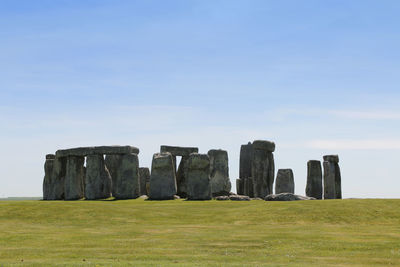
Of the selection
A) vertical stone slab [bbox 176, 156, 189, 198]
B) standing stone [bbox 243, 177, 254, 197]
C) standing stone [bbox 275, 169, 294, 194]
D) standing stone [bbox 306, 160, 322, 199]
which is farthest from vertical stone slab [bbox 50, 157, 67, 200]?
standing stone [bbox 306, 160, 322, 199]

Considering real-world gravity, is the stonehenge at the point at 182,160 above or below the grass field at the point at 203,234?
above

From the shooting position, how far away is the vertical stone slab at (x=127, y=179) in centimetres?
4284

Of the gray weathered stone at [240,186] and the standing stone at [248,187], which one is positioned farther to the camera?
the gray weathered stone at [240,186]

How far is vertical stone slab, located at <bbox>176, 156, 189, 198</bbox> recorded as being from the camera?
46.0 metres

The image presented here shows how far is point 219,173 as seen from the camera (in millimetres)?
47469

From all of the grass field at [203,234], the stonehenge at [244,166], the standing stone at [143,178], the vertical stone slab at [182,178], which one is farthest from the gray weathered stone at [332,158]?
the standing stone at [143,178]

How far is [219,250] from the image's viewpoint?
20.0m

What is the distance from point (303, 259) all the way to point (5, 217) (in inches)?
725

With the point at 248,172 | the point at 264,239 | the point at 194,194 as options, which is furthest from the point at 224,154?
the point at 264,239

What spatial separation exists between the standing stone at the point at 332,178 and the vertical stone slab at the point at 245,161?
815 cm

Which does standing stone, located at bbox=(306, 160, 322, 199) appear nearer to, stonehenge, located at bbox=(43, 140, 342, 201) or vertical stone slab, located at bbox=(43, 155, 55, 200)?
stonehenge, located at bbox=(43, 140, 342, 201)

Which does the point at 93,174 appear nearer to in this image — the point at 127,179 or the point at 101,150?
the point at 101,150

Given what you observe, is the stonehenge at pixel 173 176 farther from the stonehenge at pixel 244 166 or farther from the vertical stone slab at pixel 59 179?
the stonehenge at pixel 244 166

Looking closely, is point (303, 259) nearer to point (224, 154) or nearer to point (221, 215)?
point (221, 215)
